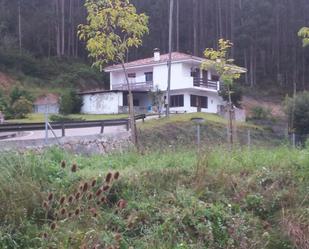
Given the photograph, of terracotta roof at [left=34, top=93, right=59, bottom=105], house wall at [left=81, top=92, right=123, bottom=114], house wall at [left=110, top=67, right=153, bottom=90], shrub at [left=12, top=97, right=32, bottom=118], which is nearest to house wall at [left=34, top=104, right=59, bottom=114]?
terracotta roof at [left=34, top=93, right=59, bottom=105]

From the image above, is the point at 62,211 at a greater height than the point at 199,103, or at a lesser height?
lesser

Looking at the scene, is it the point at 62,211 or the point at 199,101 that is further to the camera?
the point at 199,101

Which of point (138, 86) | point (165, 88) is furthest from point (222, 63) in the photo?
point (138, 86)

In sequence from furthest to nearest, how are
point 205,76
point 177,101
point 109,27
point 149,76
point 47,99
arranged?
point 47,99 → point 149,76 → point 205,76 → point 177,101 → point 109,27

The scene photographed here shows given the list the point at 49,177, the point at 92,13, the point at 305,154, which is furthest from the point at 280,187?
the point at 92,13

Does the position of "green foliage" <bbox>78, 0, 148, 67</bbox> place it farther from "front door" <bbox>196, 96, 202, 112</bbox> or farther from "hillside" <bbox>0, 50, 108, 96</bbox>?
"hillside" <bbox>0, 50, 108, 96</bbox>

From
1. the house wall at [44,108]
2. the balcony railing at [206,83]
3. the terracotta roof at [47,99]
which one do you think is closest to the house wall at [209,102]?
the balcony railing at [206,83]

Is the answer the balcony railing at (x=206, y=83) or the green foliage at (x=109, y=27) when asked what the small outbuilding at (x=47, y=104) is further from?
the green foliage at (x=109, y=27)

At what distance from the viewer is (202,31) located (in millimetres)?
81875

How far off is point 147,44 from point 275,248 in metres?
73.6

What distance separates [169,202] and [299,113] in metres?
36.6

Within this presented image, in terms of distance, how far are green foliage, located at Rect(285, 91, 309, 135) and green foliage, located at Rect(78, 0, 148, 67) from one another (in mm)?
24247

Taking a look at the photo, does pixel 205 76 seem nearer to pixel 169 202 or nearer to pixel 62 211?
pixel 169 202

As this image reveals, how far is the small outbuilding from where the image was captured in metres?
54.6
